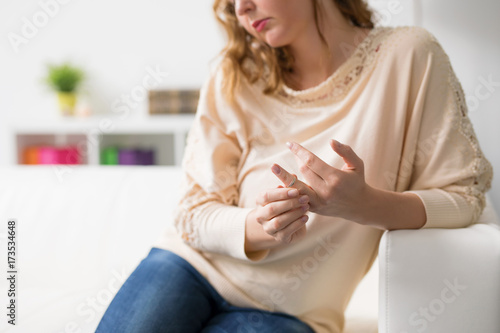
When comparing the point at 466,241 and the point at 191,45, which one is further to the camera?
the point at 191,45

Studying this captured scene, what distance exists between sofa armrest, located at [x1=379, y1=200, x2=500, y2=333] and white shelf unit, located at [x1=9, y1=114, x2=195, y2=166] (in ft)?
8.49

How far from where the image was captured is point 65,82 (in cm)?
362

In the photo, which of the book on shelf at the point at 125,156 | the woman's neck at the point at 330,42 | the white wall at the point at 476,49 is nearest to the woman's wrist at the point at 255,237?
the woman's neck at the point at 330,42

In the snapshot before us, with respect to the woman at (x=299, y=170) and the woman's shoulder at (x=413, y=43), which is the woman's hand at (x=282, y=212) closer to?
the woman at (x=299, y=170)

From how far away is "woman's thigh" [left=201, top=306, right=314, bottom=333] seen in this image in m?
1.06

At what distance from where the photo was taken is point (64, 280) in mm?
1571

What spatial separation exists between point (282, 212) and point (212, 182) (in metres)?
0.29

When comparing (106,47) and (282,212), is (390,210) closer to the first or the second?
(282,212)

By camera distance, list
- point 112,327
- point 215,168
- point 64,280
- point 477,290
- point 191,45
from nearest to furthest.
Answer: point 477,290 → point 112,327 → point 215,168 → point 64,280 → point 191,45

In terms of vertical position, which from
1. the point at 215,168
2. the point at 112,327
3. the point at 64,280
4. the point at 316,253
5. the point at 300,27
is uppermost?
the point at 300,27

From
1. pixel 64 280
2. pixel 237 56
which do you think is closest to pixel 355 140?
pixel 237 56

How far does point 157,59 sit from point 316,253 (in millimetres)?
2887

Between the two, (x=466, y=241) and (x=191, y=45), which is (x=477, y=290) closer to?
(x=466, y=241)

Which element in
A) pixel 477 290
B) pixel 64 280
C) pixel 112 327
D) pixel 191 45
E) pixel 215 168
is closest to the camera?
pixel 477 290
